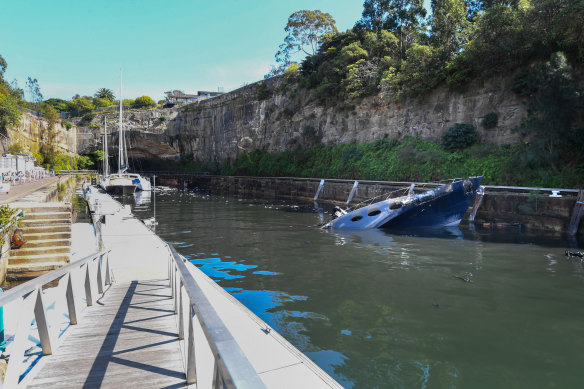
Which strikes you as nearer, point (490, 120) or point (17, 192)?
point (17, 192)

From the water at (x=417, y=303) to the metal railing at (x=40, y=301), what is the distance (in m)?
2.93

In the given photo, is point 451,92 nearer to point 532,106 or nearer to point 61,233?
point 532,106

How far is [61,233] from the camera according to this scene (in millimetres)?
10414

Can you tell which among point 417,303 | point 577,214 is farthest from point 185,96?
point 417,303

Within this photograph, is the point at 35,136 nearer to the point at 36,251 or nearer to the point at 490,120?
the point at 36,251

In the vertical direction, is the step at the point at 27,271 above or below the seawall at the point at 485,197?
below

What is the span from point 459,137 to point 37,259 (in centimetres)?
2299

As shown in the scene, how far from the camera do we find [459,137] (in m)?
23.2

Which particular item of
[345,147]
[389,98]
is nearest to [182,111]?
[345,147]

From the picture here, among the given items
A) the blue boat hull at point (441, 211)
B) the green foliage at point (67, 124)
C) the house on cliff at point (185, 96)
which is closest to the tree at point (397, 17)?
the blue boat hull at point (441, 211)

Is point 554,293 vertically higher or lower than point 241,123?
lower

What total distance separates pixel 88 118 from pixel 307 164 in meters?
43.9

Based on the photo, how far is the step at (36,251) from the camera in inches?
365

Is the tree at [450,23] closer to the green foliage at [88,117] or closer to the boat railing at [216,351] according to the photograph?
the boat railing at [216,351]
